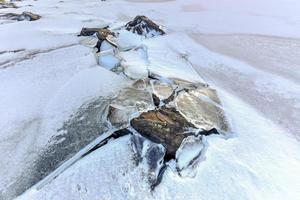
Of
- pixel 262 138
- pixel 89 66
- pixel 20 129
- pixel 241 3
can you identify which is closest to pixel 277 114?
pixel 262 138

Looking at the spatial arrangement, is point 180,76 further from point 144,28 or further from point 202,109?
point 144,28

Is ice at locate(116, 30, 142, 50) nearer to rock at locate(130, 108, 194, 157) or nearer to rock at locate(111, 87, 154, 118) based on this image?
rock at locate(111, 87, 154, 118)

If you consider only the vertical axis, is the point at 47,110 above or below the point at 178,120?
below

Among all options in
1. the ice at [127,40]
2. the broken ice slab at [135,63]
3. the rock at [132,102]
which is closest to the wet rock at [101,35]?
the ice at [127,40]

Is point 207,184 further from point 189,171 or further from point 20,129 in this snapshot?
point 20,129

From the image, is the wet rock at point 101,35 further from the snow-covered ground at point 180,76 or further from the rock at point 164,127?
the rock at point 164,127

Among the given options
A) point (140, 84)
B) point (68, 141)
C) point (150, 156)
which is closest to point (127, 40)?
point (140, 84)

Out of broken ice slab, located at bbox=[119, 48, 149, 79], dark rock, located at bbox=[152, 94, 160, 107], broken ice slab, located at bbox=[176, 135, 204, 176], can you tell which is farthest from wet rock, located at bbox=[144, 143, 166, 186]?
broken ice slab, located at bbox=[119, 48, 149, 79]
